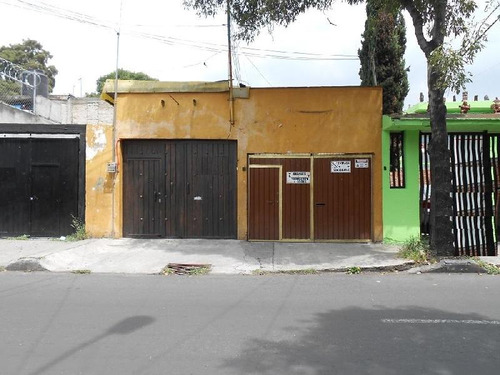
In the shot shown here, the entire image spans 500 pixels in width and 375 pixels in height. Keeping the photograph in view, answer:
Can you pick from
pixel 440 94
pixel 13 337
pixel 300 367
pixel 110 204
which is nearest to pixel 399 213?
pixel 440 94

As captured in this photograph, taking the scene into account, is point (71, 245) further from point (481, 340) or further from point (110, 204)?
point (481, 340)

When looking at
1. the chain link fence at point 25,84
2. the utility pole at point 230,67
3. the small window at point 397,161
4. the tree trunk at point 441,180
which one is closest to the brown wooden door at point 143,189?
the utility pole at point 230,67

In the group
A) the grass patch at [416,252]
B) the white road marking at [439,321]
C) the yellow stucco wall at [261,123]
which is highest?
the yellow stucco wall at [261,123]

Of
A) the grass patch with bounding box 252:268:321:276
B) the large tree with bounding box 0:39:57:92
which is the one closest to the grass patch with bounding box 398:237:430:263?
the grass patch with bounding box 252:268:321:276

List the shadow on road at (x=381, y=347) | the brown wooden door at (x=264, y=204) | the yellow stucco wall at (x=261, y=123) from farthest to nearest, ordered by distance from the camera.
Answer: the brown wooden door at (x=264, y=204) < the yellow stucco wall at (x=261, y=123) < the shadow on road at (x=381, y=347)

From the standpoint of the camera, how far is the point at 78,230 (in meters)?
11.8

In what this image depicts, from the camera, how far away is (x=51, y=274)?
855 centimetres

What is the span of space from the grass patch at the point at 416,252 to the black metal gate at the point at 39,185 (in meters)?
8.04

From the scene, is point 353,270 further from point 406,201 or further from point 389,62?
point 389,62

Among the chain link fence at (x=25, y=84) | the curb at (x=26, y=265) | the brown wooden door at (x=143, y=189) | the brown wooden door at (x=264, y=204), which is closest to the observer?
the curb at (x=26, y=265)

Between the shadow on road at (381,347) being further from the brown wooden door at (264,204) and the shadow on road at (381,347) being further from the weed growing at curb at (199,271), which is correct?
the brown wooden door at (264,204)

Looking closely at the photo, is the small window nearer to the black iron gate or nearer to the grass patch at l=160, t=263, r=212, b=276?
the black iron gate

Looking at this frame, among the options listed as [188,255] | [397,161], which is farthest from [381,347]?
[397,161]

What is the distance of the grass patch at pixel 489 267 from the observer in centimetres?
858
